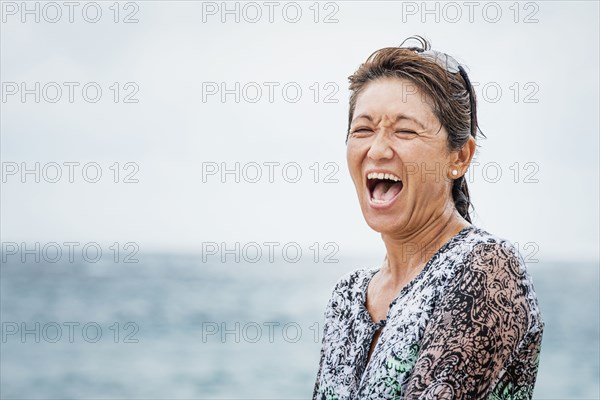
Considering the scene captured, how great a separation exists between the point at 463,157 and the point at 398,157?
0.64 ft

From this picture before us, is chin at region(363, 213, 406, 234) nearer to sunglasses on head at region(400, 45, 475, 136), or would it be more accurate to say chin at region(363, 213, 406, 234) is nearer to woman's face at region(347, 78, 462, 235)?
woman's face at region(347, 78, 462, 235)

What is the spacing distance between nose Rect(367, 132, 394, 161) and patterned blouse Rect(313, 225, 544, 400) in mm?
272

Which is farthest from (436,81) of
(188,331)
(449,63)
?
(188,331)

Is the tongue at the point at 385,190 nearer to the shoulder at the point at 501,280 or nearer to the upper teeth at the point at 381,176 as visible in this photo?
the upper teeth at the point at 381,176

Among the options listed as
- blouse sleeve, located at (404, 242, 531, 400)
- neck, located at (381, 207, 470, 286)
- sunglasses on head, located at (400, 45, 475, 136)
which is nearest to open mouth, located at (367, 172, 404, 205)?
neck, located at (381, 207, 470, 286)

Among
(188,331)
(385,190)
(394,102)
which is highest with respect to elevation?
(394,102)

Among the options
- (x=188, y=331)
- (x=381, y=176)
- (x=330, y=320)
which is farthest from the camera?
(x=188, y=331)

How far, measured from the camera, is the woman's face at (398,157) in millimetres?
2443

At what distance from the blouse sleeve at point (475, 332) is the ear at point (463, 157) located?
40cm

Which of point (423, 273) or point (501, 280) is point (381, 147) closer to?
point (423, 273)

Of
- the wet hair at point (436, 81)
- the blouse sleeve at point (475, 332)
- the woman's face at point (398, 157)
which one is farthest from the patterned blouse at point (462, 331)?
the wet hair at point (436, 81)

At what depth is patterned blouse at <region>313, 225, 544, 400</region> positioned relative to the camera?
6.83ft

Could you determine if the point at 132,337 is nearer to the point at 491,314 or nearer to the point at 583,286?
the point at 583,286

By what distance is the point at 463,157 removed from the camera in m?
2.54
